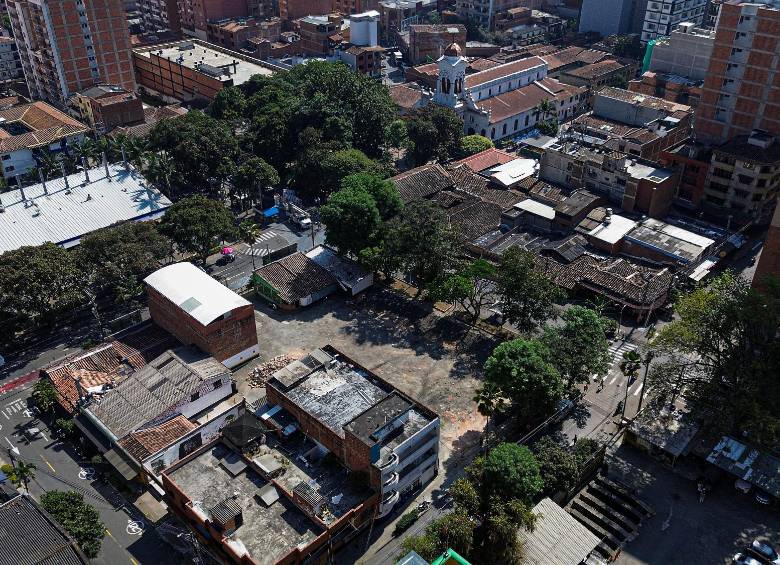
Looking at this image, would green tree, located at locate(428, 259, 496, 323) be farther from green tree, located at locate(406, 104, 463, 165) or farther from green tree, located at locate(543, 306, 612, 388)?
green tree, located at locate(406, 104, 463, 165)

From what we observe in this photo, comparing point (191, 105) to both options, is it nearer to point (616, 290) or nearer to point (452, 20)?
point (452, 20)

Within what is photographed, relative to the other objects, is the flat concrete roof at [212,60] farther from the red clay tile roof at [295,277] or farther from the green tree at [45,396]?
the green tree at [45,396]

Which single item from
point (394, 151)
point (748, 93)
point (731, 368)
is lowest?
point (394, 151)

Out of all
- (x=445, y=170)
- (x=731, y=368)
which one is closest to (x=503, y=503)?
(x=731, y=368)

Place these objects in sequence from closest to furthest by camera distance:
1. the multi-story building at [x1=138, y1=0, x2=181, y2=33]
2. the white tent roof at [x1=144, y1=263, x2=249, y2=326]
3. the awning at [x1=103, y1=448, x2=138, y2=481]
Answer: the awning at [x1=103, y1=448, x2=138, y2=481]
the white tent roof at [x1=144, y1=263, x2=249, y2=326]
the multi-story building at [x1=138, y1=0, x2=181, y2=33]

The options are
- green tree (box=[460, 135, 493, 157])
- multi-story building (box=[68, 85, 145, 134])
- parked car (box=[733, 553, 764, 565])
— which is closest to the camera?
parked car (box=[733, 553, 764, 565])

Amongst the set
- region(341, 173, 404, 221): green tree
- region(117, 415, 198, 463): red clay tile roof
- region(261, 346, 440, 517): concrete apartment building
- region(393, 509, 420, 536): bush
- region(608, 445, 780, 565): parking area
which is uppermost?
region(341, 173, 404, 221): green tree

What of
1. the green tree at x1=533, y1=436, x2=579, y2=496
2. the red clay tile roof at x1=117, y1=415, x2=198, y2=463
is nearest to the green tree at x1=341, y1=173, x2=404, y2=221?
the red clay tile roof at x1=117, y1=415, x2=198, y2=463
